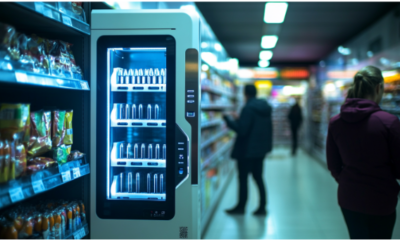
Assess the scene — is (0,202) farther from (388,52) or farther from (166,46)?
(388,52)

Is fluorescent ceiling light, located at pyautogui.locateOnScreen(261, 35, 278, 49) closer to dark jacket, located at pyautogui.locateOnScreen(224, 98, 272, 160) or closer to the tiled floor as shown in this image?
the tiled floor

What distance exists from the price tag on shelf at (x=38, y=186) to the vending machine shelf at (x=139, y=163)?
70 cm

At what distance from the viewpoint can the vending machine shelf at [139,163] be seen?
7.53 ft

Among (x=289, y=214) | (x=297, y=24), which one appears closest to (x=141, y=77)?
(x=289, y=214)

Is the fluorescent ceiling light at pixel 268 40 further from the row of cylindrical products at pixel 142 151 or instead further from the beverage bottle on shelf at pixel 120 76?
the row of cylindrical products at pixel 142 151

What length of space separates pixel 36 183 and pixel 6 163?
197 mm

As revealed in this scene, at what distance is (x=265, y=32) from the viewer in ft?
24.5

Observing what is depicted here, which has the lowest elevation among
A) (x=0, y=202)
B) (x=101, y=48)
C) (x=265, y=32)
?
(x=0, y=202)

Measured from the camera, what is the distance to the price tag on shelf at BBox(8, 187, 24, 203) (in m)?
1.43

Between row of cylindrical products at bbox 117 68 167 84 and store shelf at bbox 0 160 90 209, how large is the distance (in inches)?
28.6

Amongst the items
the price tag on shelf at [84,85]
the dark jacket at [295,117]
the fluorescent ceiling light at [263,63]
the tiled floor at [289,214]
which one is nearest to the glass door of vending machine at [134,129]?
the price tag on shelf at [84,85]

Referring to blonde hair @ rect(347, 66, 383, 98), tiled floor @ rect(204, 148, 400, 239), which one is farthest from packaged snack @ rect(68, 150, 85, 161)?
tiled floor @ rect(204, 148, 400, 239)

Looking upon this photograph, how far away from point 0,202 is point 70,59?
1051 mm

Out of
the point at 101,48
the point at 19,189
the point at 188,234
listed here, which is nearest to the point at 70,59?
the point at 101,48
